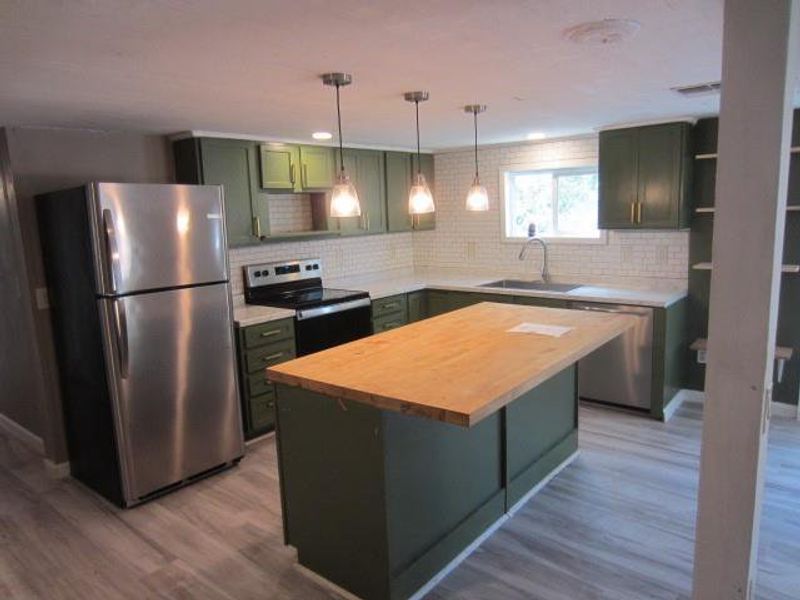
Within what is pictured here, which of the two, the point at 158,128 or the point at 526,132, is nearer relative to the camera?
the point at 158,128

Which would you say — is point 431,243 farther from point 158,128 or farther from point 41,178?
point 41,178

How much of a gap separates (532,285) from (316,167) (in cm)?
212

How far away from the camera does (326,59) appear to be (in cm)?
208

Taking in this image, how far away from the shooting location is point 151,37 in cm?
176

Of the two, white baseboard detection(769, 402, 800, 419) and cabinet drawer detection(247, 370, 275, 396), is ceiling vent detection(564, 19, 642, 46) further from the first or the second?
white baseboard detection(769, 402, 800, 419)

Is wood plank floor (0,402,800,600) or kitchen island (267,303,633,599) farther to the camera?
wood plank floor (0,402,800,600)

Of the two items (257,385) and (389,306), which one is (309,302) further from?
(389,306)

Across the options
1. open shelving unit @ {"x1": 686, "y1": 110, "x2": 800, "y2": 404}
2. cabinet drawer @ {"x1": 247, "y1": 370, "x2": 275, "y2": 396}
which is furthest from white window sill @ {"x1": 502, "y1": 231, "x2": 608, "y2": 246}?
cabinet drawer @ {"x1": 247, "y1": 370, "x2": 275, "y2": 396}

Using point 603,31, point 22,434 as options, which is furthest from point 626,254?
point 22,434

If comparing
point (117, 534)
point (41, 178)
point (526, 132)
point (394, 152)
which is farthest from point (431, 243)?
point (117, 534)

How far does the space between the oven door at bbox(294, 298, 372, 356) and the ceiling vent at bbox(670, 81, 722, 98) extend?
257 centimetres

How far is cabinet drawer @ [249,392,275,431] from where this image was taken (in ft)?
12.5

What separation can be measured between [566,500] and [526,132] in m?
2.74

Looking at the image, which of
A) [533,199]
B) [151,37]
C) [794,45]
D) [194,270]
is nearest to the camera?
[794,45]
